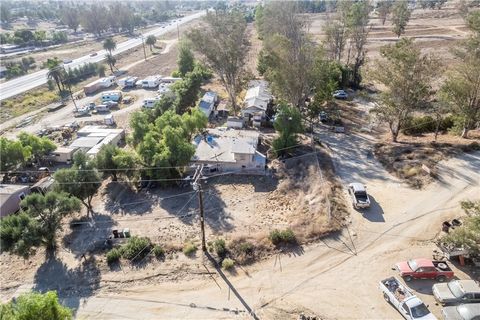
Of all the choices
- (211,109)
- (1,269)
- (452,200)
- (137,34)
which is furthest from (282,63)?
(137,34)

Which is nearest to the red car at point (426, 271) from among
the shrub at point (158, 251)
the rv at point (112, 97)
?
the shrub at point (158, 251)

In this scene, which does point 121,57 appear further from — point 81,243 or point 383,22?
point 383,22

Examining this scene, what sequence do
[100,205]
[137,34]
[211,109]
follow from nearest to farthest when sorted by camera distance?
[100,205] < [211,109] < [137,34]

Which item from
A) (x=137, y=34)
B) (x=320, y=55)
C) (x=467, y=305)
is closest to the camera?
(x=467, y=305)

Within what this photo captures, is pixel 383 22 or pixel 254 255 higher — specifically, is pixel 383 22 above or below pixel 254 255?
above

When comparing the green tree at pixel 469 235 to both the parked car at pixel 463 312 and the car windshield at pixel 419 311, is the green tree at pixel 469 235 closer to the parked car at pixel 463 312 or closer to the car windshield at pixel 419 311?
the parked car at pixel 463 312

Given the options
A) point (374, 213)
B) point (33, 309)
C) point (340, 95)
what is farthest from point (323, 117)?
point (33, 309)

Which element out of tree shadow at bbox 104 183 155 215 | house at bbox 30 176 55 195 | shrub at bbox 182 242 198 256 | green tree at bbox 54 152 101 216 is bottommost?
tree shadow at bbox 104 183 155 215

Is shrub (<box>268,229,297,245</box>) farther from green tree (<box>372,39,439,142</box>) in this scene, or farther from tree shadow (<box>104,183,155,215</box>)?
green tree (<box>372,39,439,142</box>)

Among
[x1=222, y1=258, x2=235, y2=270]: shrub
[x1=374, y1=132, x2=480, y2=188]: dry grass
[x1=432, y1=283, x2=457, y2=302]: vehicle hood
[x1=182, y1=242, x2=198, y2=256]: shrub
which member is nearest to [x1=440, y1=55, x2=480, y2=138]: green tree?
[x1=374, y1=132, x2=480, y2=188]: dry grass
